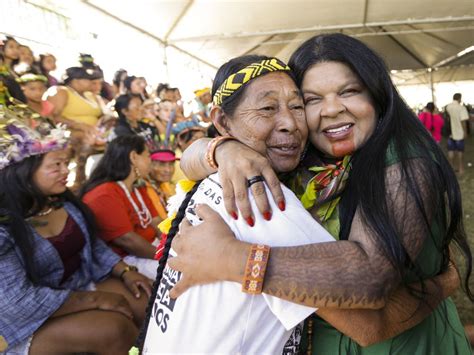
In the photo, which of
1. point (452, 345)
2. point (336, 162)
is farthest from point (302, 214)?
point (452, 345)

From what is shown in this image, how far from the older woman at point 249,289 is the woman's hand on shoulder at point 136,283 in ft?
5.81

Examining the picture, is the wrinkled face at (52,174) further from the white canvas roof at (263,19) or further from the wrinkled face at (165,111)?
the white canvas roof at (263,19)

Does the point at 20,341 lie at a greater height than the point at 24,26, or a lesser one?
lesser

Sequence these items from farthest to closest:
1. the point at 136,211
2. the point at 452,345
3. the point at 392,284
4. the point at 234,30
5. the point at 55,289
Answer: the point at 234,30
the point at 136,211
the point at 55,289
the point at 452,345
the point at 392,284

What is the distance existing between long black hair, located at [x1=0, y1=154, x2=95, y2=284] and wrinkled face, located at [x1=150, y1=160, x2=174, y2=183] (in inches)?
85.6

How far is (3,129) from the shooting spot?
2541 millimetres

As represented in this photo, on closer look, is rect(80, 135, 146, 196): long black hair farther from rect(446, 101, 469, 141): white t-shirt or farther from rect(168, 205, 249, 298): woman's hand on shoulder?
rect(446, 101, 469, 141): white t-shirt

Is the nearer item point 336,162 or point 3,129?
point 336,162

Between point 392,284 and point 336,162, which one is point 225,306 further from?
point 336,162

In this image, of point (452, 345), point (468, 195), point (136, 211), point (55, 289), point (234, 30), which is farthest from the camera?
point (234, 30)

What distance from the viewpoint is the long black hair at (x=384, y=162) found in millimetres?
1122

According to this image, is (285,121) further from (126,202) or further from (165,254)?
(126,202)

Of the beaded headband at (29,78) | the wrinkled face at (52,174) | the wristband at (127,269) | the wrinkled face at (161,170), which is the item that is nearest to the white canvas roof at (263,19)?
the beaded headband at (29,78)

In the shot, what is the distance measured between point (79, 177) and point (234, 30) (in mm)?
6402
